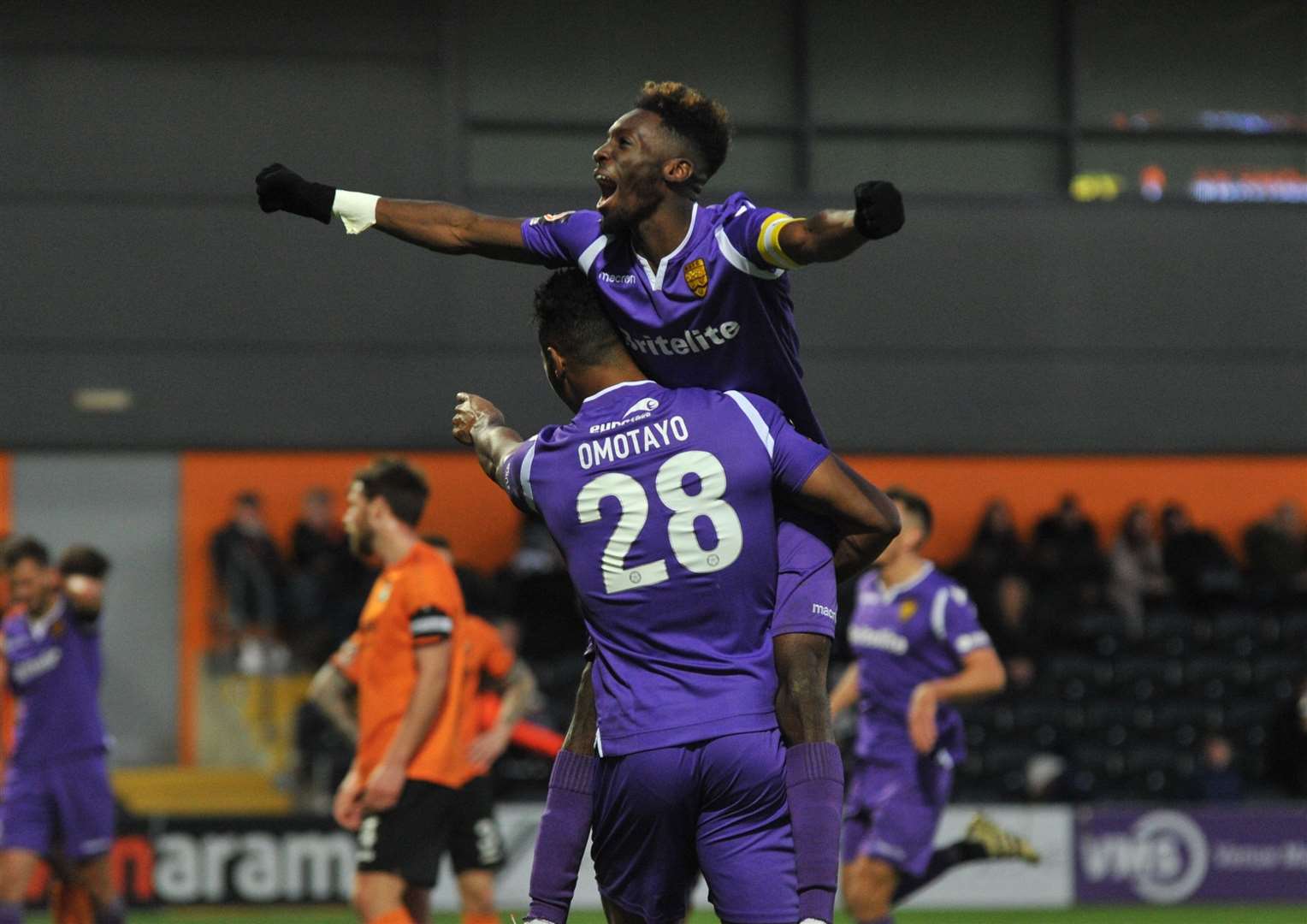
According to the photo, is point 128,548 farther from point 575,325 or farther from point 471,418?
point 575,325

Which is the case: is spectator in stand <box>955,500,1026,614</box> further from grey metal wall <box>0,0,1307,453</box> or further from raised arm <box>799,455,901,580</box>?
raised arm <box>799,455,901,580</box>

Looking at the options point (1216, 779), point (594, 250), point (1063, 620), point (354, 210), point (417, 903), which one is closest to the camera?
point (594, 250)

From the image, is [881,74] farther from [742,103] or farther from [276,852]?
[276,852]

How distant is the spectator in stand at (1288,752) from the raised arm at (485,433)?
1099 centimetres

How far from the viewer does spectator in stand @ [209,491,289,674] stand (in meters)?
14.6

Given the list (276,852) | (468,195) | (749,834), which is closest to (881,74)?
(468,195)

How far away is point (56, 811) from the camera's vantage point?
322 inches

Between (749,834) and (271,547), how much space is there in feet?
37.5

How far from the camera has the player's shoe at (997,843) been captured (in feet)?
26.8

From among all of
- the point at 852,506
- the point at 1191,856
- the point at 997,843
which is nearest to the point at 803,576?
the point at 852,506

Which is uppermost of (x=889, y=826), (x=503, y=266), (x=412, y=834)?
(x=503, y=266)

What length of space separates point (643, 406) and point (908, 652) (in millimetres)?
4231

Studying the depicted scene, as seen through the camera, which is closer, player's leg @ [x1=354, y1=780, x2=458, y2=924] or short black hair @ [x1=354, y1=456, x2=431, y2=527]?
player's leg @ [x1=354, y1=780, x2=458, y2=924]

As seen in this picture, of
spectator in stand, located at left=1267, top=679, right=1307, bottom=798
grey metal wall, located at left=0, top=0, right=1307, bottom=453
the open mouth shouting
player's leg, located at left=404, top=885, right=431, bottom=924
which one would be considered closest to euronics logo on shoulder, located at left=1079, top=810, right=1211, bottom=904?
spectator in stand, located at left=1267, top=679, right=1307, bottom=798
